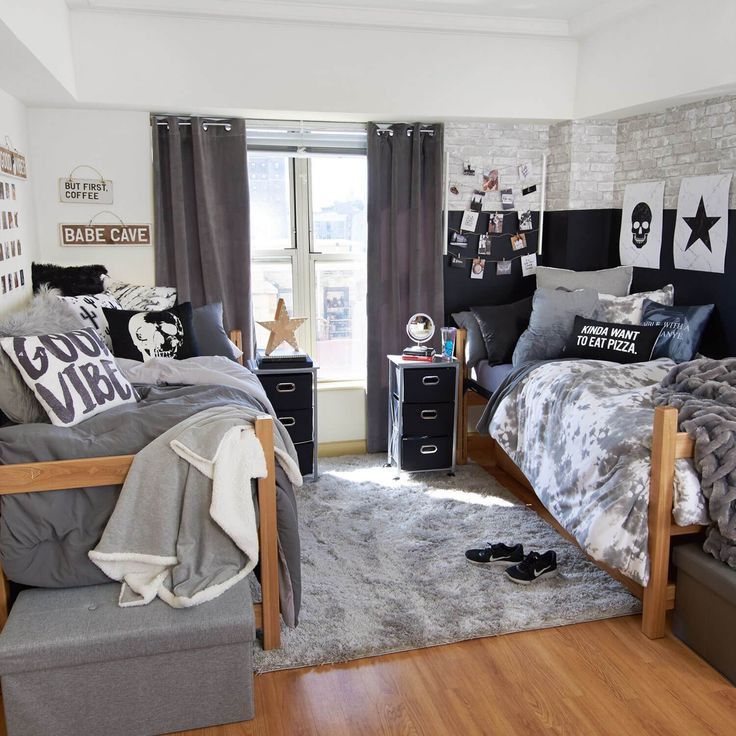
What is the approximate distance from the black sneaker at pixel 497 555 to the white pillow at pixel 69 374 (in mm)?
1523

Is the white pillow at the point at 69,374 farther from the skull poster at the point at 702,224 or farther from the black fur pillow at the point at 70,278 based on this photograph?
the skull poster at the point at 702,224

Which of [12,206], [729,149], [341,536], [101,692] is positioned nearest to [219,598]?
[101,692]

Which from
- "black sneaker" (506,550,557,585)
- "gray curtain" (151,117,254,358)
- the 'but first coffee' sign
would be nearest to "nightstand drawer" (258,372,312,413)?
"gray curtain" (151,117,254,358)

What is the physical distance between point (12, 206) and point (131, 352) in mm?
846

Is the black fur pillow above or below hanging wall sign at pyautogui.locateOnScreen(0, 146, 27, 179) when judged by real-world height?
below

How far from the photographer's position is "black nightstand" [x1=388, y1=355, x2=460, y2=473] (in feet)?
12.8

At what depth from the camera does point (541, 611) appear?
8.55 feet

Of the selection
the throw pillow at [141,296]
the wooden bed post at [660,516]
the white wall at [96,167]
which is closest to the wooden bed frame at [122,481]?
the wooden bed post at [660,516]

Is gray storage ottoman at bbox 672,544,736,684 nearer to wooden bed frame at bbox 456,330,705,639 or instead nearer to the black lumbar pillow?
wooden bed frame at bbox 456,330,705,639

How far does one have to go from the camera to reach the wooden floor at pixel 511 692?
204 cm

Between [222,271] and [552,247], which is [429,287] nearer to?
[552,247]

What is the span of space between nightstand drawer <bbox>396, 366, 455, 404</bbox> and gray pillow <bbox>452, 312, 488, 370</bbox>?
0.27m

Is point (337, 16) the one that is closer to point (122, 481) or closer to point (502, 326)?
point (502, 326)

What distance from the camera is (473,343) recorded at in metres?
4.14
